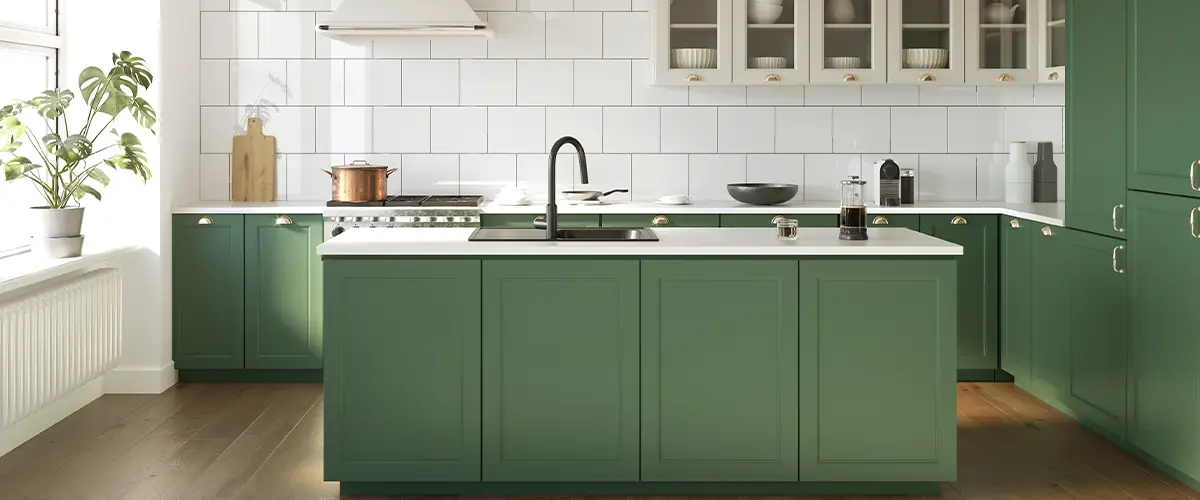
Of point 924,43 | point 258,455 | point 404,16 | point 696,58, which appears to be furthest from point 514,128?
point 258,455

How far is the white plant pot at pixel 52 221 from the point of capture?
4.43 meters

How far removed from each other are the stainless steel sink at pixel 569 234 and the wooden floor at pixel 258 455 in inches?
38.5

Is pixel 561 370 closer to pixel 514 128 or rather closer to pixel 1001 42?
pixel 514 128

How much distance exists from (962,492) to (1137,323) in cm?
89

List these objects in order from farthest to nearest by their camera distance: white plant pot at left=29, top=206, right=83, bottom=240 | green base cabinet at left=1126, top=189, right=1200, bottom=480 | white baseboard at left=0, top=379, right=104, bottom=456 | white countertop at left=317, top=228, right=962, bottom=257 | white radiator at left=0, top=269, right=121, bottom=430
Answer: white plant pot at left=29, top=206, right=83, bottom=240 < white baseboard at left=0, top=379, right=104, bottom=456 < white radiator at left=0, top=269, right=121, bottom=430 < green base cabinet at left=1126, top=189, right=1200, bottom=480 < white countertop at left=317, top=228, right=962, bottom=257

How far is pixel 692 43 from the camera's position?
5383 mm

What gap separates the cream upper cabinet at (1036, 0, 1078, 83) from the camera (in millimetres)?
5242

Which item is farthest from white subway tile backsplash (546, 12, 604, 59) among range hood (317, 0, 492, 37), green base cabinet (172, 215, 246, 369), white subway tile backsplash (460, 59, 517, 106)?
green base cabinet (172, 215, 246, 369)

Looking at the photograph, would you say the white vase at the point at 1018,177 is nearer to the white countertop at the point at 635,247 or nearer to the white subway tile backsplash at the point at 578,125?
the white subway tile backsplash at the point at 578,125

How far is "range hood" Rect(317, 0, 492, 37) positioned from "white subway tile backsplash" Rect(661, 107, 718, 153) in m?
1.13

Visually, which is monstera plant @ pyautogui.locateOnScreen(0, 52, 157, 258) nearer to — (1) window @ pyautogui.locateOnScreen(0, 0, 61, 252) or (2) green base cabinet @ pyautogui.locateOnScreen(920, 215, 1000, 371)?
(1) window @ pyautogui.locateOnScreen(0, 0, 61, 252)

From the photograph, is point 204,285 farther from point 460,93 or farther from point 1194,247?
point 1194,247

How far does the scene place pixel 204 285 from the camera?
5.18 metres

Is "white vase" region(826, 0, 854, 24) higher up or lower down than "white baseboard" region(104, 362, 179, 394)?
higher up
